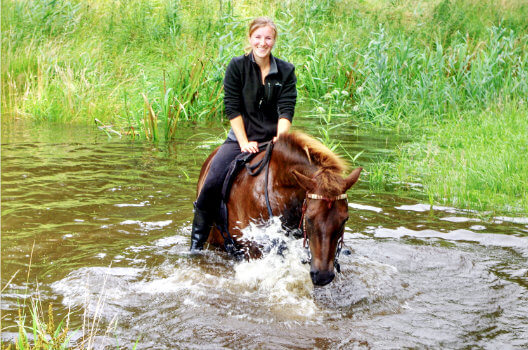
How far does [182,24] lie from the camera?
55.3 feet

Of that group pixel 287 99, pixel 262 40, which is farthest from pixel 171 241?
pixel 262 40

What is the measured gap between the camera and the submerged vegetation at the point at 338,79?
8734 mm

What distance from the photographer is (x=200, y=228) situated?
566 centimetres

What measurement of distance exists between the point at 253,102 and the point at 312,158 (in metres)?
1.14

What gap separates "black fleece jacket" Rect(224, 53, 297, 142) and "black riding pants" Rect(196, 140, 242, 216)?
0.55 feet

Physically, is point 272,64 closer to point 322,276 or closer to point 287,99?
point 287,99

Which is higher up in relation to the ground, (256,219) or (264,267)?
(256,219)

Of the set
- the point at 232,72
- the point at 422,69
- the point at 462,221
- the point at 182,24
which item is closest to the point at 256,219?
the point at 232,72

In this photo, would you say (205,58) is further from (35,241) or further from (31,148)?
(35,241)

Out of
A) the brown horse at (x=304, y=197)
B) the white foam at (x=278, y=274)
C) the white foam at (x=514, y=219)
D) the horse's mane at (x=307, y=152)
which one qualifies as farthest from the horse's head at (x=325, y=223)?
the white foam at (x=514, y=219)

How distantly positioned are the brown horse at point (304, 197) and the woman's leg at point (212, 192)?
0.18 metres

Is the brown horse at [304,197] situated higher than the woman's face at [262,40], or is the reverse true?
the woman's face at [262,40]

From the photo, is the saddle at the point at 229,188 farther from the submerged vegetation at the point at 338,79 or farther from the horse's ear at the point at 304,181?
the submerged vegetation at the point at 338,79

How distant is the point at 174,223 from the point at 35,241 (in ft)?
5.02
